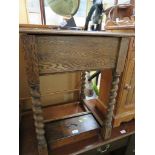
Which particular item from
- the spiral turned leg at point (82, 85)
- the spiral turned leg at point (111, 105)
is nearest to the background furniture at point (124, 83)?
the spiral turned leg at point (111, 105)

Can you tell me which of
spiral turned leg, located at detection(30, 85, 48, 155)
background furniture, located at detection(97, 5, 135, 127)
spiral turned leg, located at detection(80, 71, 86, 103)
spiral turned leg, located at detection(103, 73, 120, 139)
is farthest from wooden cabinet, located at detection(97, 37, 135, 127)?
spiral turned leg, located at detection(30, 85, 48, 155)

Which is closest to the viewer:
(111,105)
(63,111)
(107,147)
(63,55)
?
(63,55)

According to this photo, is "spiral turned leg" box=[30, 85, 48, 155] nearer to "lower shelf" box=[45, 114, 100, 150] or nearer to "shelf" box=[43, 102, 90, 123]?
"lower shelf" box=[45, 114, 100, 150]

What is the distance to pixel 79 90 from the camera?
137 centimetres

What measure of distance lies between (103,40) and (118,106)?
56 centimetres

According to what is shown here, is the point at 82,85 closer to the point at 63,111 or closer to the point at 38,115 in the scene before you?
the point at 63,111

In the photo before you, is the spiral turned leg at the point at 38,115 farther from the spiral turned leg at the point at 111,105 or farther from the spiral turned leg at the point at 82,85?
the spiral turned leg at the point at 82,85

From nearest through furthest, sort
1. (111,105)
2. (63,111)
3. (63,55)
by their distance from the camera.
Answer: (63,55), (111,105), (63,111)

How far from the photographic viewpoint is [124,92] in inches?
37.3

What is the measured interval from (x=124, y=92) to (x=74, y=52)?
1.81ft

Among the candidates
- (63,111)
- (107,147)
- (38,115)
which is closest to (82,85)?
(63,111)
